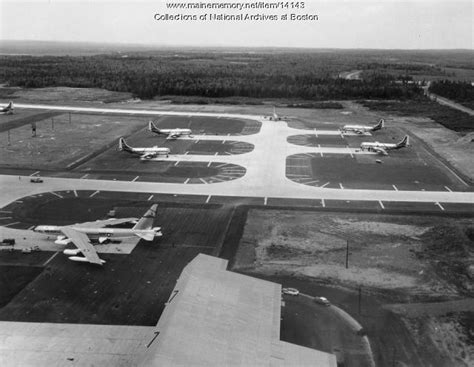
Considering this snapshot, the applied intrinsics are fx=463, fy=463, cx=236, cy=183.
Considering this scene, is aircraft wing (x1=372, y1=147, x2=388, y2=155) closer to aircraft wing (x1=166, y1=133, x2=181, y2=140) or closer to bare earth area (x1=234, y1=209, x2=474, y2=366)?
bare earth area (x1=234, y1=209, x2=474, y2=366)

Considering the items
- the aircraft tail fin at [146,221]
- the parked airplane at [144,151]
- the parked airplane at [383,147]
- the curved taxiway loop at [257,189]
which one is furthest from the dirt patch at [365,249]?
the parked airplane at [383,147]

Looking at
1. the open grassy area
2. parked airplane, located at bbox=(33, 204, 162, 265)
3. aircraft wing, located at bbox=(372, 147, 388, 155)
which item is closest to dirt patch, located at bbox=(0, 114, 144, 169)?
parked airplane, located at bbox=(33, 204, 162, 265)

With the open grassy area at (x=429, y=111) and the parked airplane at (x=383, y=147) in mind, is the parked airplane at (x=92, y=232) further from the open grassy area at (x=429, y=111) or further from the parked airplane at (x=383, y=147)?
the open grassy area at (x=429, y=111)

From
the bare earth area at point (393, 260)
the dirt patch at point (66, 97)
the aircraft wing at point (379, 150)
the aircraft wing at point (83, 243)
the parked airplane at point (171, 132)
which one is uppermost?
the dirt patch at point (66, 97)

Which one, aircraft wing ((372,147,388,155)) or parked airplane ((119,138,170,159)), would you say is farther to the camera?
aircraft wing ((372,147,388,155))

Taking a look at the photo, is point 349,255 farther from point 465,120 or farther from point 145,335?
point 465,120

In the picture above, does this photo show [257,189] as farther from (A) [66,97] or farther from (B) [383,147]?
(A) [66,97]

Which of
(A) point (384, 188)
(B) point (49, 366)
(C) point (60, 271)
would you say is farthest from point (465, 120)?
(B) point (49, 366)
